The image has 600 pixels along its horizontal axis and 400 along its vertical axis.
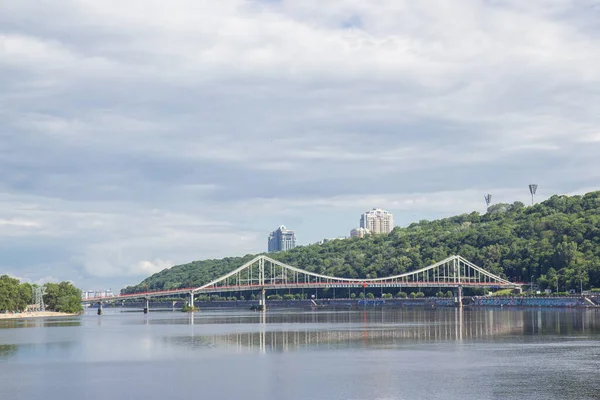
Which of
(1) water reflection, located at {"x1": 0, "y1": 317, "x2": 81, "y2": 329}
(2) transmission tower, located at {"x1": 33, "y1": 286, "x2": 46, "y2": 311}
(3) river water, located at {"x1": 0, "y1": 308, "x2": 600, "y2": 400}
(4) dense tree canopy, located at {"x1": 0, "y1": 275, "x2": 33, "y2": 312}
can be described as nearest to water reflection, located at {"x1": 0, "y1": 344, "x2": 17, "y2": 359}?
(3) river water, located at {"x1": 0, "y1": 308, "x2": 600, "y2": 400}

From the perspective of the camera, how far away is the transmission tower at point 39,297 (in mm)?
168925

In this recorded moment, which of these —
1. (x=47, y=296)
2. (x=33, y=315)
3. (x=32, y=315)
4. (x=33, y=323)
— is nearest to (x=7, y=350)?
(x=33, y=323)

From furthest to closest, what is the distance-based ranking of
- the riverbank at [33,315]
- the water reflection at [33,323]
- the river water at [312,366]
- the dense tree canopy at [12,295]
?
1. the riverbank at [33,315]
2. the dense tree canopy at [12,295]
3. the water reflection at [33,323]
4. the river water at [312,366]

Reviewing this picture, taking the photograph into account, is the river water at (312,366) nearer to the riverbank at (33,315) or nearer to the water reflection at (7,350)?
the water reflection at (7,350)

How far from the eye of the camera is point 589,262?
185125mm

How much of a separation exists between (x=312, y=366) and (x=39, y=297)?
124 m

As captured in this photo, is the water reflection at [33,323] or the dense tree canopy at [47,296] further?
the dense tree canopy at [47,296]

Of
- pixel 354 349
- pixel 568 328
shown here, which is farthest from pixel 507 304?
pixel 354 349

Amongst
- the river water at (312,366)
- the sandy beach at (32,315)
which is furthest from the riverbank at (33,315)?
the river water at (312,366)

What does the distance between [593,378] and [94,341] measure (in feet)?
168

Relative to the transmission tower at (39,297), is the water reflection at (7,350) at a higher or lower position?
lower

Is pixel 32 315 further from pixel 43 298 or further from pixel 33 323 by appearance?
pixel 33 323

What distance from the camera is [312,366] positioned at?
5575 cm

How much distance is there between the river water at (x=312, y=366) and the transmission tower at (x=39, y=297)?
274 ft
